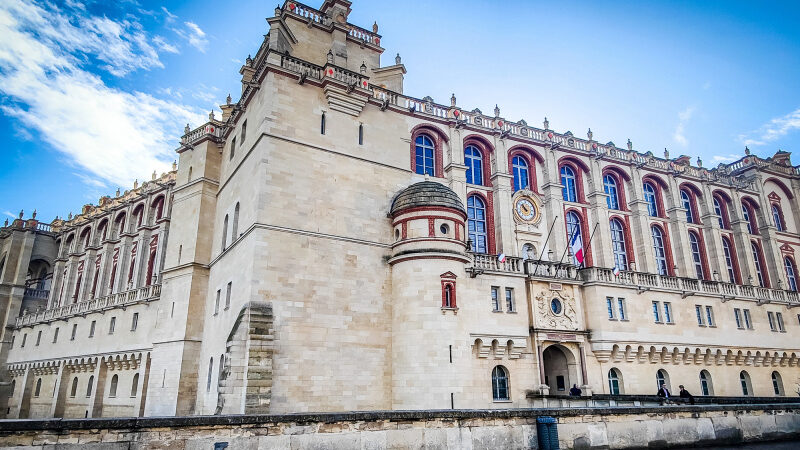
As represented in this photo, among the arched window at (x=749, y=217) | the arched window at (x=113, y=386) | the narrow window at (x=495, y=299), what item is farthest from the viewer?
the arched window at (x=749, y=217)

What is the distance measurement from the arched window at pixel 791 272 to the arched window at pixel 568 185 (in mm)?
22649

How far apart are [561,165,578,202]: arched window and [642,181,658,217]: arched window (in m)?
6.55

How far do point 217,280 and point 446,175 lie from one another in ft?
48.3

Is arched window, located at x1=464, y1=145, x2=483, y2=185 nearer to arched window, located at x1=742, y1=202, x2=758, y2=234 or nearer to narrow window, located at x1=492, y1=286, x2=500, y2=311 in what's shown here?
narrow window, located at x1=492, y1=286, x2=500, y2=311

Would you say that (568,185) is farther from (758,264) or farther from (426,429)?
(426,429)

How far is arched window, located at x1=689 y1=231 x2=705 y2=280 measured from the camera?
38.5 metres

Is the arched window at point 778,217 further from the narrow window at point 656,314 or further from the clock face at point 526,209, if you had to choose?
the clock face at point 526,209

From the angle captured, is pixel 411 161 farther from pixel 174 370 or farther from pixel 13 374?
pixel 13 374

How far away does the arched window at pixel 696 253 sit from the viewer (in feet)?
126

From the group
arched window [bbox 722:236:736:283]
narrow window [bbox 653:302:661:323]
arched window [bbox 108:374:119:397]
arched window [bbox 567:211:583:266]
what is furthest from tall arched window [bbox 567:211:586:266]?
arched window [bbox 108:374:119:397]

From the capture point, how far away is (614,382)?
2959 cm

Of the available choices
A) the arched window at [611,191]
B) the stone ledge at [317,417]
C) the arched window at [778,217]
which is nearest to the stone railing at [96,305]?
the stone ledge at [317,417]

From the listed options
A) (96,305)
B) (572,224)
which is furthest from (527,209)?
(96,305)

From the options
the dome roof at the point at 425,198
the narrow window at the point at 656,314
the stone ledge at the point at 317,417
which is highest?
the dome roof at the point at 425,198
